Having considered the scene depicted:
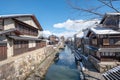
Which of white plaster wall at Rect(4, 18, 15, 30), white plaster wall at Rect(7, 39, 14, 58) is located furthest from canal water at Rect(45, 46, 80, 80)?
white plaster wall at Rect(4, 18, 15, 30)

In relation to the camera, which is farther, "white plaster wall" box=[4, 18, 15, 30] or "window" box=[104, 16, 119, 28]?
"white plaster wall" box=[4, 18, 15, 30]

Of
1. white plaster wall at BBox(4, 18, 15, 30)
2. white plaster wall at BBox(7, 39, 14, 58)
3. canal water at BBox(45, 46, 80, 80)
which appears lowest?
canal water at BBox(45, 46, 80, 80)

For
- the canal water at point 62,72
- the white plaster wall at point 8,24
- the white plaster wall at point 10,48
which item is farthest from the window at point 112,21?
the white plaster wall at point 10,48

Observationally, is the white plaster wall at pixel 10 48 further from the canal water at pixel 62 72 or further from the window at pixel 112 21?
the window at pixel 112 21

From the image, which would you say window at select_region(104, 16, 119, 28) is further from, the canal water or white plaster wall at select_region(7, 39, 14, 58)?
white plaster wall at select_region(7, 39, 14, 58)

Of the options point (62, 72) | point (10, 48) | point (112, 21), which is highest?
point (112, 21)

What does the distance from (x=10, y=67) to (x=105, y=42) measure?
447 inches

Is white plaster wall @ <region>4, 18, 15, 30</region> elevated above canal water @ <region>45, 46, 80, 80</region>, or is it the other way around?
white plaster wall @ <region>4, 18, 15, 30</region>

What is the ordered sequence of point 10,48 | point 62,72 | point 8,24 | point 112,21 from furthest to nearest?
point 62,72, point 112,21, point 8,24, point 10,48

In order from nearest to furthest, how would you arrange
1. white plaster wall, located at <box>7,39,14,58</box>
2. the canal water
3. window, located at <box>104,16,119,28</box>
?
white plaster wall, located at <box>7,39,14,58</box> < the canal water < window, located at <box>104,16,119,28</box>

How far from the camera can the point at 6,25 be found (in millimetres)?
15852

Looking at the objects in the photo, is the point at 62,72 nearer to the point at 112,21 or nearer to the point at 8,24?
the point at 8,24

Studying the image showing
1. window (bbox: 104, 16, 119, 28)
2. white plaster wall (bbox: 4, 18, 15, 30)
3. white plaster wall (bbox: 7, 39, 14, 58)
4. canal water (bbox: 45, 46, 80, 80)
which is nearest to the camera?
white plaster wall (bbox: 7, 39, 14, 58)

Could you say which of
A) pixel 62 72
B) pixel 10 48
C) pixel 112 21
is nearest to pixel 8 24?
pixel 10 48
